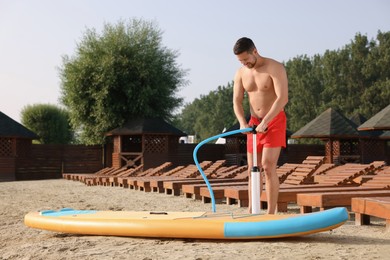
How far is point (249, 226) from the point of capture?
15.5ft

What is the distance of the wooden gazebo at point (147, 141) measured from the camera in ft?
87.7

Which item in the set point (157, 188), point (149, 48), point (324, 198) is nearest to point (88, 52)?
point (149, 48)

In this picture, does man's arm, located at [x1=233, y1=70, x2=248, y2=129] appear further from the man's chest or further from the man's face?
the man's face

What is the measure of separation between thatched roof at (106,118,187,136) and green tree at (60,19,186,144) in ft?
5.82

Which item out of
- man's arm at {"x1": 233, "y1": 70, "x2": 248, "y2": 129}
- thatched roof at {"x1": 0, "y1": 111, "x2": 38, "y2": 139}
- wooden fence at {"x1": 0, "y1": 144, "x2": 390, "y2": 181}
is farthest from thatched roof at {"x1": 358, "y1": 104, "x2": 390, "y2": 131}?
man's arm at {"x1": 233, "y1": 70, "x2": 248, "y2": 129}

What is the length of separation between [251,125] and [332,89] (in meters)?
47.9

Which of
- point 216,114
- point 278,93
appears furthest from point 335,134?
point 216,114

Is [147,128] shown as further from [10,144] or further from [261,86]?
[261,86]

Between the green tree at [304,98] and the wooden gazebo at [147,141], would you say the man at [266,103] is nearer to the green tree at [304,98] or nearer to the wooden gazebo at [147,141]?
the wooden gazebo at [147,141]

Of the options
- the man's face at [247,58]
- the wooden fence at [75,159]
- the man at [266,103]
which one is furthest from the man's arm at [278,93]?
the wooden fence at [75,159]

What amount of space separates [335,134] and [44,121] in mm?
21150

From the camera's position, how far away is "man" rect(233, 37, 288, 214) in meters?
5.42

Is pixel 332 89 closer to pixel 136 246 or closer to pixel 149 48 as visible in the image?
pixel 149 48

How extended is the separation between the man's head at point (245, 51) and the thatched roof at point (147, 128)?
827 inches
